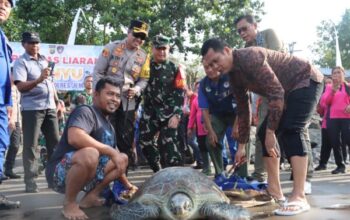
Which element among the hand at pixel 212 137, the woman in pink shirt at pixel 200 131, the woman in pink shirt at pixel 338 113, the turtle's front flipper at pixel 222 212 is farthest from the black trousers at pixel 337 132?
the turtle's front flipper at pixel 222 212

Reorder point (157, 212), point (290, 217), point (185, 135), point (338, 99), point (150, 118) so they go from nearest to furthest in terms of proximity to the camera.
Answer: point (157, 212) < point (290, 217) < point (150, 118) < point (338, 99) < point (185, 135)

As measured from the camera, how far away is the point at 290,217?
3549 millimetres

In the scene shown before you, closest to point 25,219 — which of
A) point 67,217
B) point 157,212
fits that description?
point 67,217

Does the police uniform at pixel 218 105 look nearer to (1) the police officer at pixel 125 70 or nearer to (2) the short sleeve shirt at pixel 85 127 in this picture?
(1) the police officer at pixel 125 70

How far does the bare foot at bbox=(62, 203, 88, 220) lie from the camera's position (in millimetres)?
3559

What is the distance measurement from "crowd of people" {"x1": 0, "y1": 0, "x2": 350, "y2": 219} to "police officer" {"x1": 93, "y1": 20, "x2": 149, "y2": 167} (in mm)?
12

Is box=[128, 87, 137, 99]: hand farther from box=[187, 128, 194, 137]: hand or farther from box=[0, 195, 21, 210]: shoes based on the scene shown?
box=[187, 128, 194, 137]: hand

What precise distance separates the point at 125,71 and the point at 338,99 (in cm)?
405

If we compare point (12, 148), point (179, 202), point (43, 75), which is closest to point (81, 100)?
point (12, 148)

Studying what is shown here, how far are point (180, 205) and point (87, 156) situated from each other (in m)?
0.97

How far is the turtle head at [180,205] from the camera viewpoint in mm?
3080

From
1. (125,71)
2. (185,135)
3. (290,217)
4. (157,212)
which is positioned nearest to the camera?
(157,212)

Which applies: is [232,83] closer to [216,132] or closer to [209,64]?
[209,64]

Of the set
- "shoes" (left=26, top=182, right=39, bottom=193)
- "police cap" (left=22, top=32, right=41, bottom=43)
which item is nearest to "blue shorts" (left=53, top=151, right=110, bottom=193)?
"shoes" (left=26, top=182, right=39, bottom=193)
